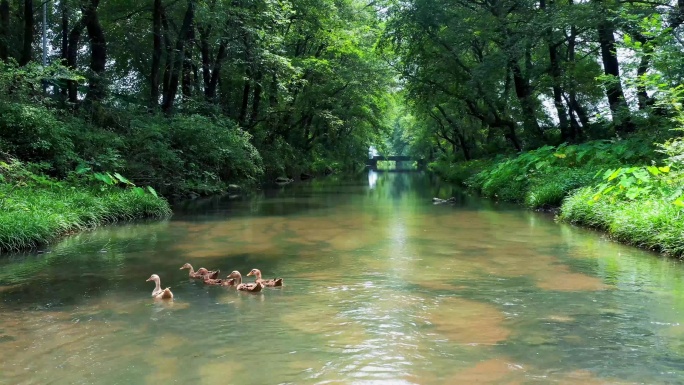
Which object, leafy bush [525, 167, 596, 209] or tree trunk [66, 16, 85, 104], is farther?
tree trunk [66, 16, 85, 104]

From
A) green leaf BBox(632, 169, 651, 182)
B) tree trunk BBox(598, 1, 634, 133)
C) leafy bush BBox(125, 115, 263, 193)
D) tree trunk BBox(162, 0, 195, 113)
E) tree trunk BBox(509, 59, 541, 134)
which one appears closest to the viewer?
green leaf BBox(632, 169, 651, 182)

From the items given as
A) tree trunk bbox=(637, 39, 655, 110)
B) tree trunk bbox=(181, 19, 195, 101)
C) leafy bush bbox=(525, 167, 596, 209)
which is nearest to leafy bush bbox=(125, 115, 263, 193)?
tree trunk bbox=(181, 19, 195, 101)

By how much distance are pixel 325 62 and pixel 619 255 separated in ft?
75.0

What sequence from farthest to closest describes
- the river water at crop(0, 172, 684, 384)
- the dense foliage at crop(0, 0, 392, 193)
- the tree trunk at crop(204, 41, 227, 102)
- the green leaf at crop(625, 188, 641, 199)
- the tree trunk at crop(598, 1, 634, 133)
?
the tree trunk at crop(204, 41, 227, 102)
the tree trunk at crop(598, 1, 634, 133)
the dense foliage at crop(0, 0, 392, 193)
the green leaf at crop(625, 188, 641, 199)
the river water at crop(0, 172, 684, 384)

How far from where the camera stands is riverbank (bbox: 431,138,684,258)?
31.8ft

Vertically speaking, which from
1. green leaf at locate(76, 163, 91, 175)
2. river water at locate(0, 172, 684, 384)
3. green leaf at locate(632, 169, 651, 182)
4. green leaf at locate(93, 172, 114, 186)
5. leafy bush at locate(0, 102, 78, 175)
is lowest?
river water at locate(0, 172, 684, 384)

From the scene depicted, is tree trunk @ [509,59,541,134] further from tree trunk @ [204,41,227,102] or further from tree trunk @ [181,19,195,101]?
tree trunk @ [181,19,195,101]

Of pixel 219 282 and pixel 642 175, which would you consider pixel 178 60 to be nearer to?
pixel 219 282

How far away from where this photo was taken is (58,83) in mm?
16656

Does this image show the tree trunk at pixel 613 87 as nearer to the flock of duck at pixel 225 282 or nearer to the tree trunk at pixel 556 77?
the tree trunk at pixel 556 77

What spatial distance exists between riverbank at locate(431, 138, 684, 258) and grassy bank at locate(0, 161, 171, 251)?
11.3m

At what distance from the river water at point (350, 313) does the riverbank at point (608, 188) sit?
643mm

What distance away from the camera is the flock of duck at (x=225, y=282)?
6.69 m

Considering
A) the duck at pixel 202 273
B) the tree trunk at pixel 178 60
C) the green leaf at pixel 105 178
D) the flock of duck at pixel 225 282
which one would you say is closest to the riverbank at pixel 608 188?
the flock of duck at pixel 225 282
